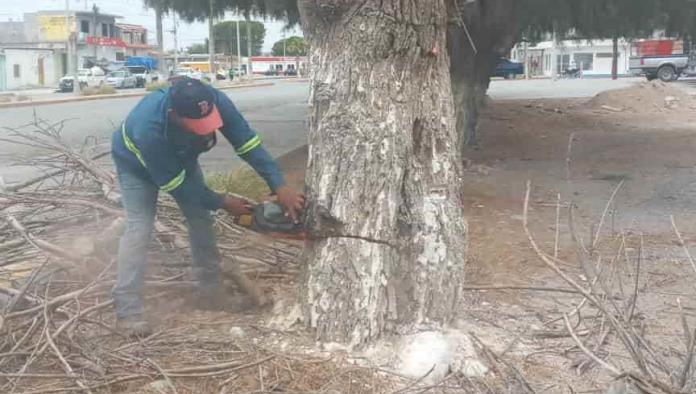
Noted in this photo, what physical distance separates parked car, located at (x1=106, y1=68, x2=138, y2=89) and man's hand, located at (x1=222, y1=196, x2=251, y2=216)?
51.7 meters

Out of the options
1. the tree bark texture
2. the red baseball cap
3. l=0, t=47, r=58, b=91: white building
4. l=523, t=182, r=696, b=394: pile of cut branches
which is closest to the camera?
l=523, t=182, r=696, b=394: pile of cut branches

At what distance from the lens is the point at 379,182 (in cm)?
443

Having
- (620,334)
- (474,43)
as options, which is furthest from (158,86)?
(474,43)

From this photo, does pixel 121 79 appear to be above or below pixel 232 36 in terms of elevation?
below

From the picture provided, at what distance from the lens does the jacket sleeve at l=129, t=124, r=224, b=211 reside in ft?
14.4

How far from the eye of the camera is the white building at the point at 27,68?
5647cm

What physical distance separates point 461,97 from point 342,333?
8667 millimetres

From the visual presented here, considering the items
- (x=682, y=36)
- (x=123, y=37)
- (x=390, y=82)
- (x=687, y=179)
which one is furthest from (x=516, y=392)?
(x=123, y=37)

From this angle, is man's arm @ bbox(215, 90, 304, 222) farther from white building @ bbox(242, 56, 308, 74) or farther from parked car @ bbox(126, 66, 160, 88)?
white building @ bbox(242, 56, 308, 74)

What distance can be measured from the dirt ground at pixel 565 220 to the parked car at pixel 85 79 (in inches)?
1351

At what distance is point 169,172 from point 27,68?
203ft

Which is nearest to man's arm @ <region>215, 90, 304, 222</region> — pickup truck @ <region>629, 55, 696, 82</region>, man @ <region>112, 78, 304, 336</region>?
man @ <region>112, 78, 304, 336</region>

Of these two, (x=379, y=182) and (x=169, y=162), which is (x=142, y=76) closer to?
(x=169, y=162)

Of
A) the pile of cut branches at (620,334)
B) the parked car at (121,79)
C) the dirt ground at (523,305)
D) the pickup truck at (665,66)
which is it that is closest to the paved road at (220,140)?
the dirt ground at (523,305)
